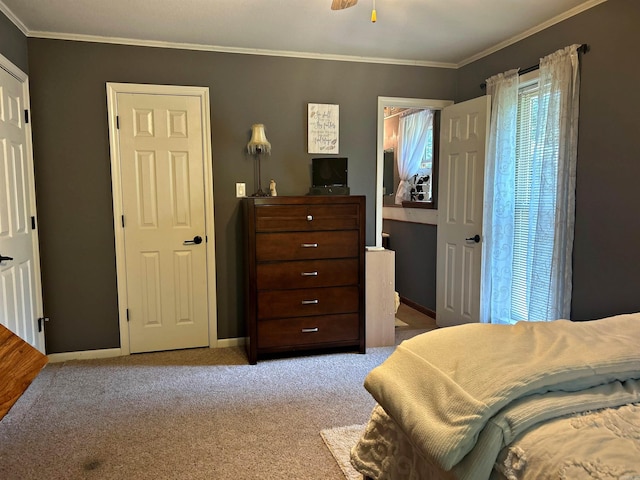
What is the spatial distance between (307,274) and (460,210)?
60.7 inches

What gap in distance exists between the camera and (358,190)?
409cm

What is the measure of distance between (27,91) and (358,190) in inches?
104

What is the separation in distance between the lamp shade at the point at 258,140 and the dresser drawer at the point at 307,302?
1.16 meters

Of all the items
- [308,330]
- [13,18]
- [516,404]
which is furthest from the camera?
[308,330]

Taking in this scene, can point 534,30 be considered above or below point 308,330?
above

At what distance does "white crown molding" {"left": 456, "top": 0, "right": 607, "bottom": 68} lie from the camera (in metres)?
2.88

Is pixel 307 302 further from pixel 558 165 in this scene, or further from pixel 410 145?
pixel 410 145

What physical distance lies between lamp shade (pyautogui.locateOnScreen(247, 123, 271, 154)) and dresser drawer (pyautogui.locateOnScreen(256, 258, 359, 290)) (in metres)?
0.97

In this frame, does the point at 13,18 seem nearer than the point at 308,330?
Yes

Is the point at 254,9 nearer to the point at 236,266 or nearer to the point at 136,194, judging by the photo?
the point at 136,194

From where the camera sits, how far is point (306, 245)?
3459 millimetres

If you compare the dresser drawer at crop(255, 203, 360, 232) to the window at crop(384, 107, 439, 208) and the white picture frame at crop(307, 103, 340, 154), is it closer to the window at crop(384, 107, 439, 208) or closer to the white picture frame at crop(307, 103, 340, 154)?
the white picture frame at crop(307, 103, 340, 154)

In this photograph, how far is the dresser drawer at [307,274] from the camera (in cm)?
341

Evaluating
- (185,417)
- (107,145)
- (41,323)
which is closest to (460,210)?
(185,417)
